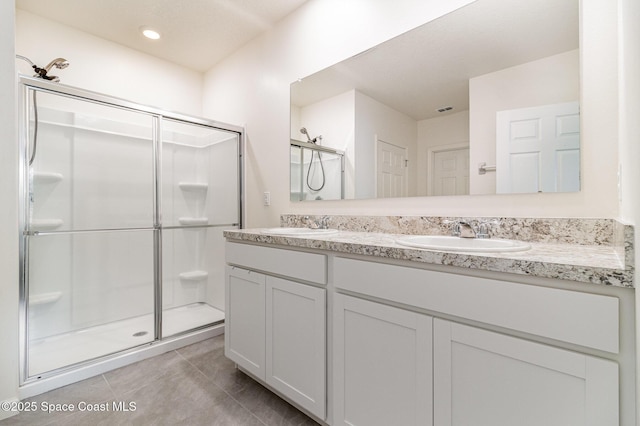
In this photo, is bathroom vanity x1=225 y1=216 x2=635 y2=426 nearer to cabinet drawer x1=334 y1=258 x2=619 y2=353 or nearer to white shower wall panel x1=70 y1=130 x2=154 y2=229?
cabinet drawer x1=334 y1=258 x2=619 y2=353

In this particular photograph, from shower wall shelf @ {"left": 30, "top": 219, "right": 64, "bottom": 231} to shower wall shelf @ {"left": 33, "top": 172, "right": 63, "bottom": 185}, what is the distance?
0.25 m

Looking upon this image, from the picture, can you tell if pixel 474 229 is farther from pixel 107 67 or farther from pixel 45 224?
pixel 107 67

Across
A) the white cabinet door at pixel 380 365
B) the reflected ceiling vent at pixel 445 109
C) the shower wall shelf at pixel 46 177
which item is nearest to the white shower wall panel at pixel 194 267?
the shower wall shelf at pixel 46 177

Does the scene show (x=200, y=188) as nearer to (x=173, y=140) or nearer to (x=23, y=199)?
(x=173, y=140)

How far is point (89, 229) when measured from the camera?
7.12 ft

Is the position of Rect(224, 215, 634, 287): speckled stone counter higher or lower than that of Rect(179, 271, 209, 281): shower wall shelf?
higher

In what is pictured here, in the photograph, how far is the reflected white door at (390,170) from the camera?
64.4 inches

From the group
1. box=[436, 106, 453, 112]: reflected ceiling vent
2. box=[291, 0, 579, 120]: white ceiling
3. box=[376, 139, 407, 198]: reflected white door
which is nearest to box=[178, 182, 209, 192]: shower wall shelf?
box=[291, 0, 579, 120]: white ceiling

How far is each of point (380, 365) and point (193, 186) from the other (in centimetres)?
224

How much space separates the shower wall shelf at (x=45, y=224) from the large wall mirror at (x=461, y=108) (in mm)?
1851

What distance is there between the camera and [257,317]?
61.6 inches

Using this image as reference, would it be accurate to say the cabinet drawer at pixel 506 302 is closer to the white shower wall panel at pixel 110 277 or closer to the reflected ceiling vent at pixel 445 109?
the reflected ceiling vent at pixel 445 109

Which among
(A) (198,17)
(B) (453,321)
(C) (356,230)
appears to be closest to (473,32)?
(C) (356,230)

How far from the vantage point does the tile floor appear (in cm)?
141
